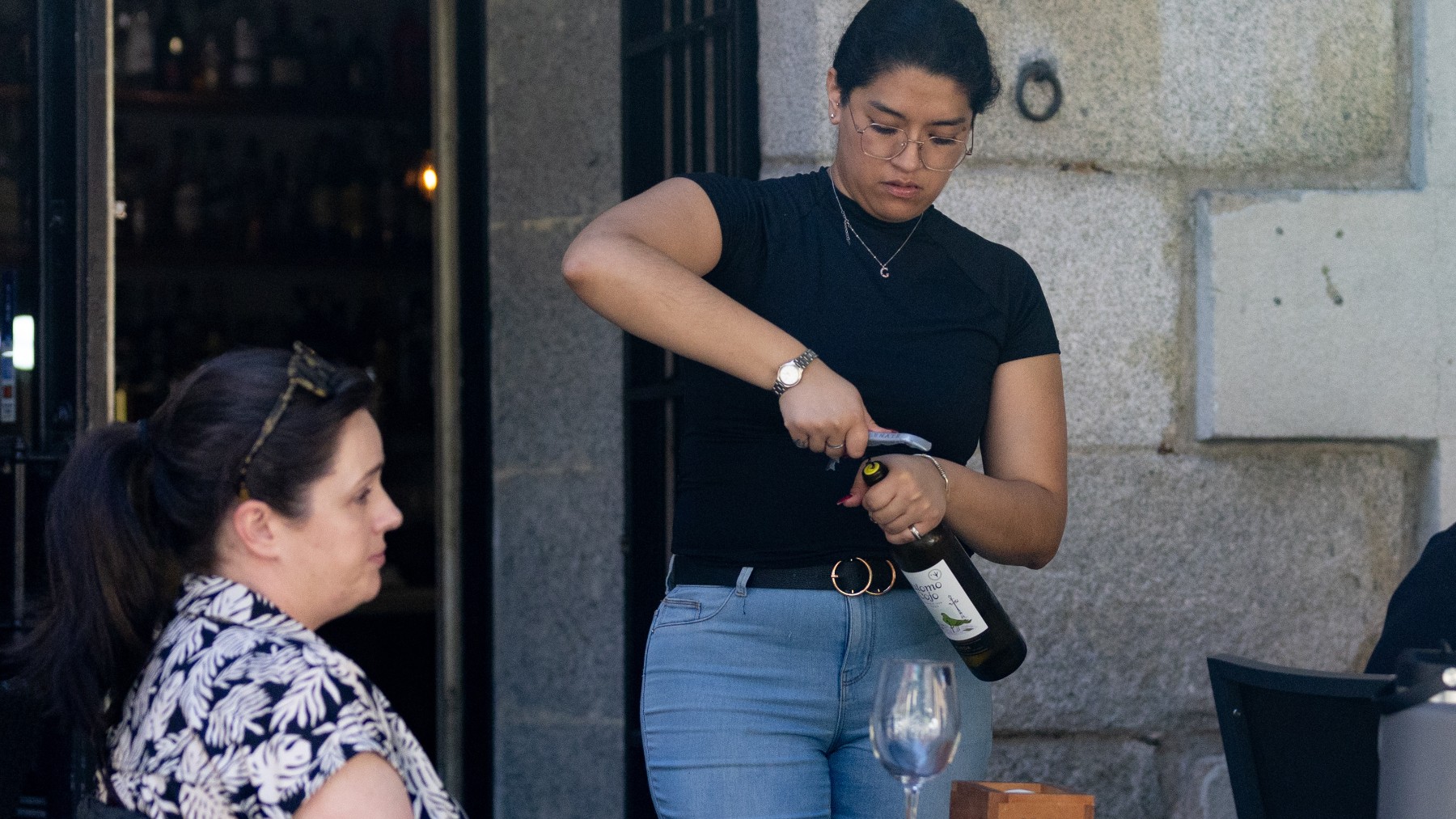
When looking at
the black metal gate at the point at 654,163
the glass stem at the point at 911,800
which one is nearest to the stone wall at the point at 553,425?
the black metal gate at the point at 654,163

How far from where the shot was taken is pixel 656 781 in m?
1.71

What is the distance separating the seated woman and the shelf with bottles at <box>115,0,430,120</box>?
3.63 meters

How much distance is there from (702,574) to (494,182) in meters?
2.05

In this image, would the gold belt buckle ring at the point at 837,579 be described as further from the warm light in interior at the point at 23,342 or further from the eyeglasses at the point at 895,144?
the warm light in interior at the point at 23,342

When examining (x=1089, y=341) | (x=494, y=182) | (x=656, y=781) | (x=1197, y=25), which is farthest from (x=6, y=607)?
(x=1197, y=25)

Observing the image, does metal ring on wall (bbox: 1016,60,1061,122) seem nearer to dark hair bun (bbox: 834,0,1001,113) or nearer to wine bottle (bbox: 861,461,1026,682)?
dark hair bun (bbox: 834,0,1001,113)

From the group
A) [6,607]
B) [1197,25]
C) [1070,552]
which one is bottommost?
[6,607]

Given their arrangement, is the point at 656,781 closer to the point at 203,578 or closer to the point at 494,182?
the point at 203,578

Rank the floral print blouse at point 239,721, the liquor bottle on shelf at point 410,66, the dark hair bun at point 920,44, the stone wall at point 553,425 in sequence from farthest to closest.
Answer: the liquor bottle on shelf at point 410,66 < the stone wall at point 553,425 < the dark hair bun at point 920,44 < the floral print blouse at point 239,721

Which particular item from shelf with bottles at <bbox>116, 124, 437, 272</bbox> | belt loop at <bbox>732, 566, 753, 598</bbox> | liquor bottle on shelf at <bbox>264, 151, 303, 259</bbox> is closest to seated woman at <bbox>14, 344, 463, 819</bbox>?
belt loop at <bbox>732, 566, 753, 598</bbox>

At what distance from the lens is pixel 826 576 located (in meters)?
1.73

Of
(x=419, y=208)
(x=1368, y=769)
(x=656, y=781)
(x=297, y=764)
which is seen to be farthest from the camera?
(x=419, y=208)

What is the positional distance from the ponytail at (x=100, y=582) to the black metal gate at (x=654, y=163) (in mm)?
1496

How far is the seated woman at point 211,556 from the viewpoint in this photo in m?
1.32
